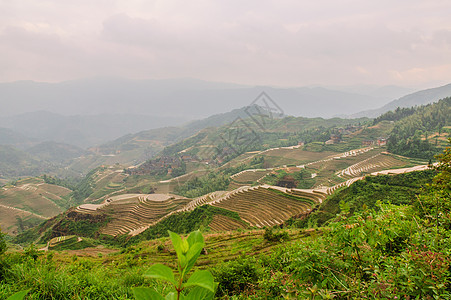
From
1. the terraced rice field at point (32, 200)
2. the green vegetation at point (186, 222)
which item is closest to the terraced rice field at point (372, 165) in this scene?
the green vegetation at point (186, 222)

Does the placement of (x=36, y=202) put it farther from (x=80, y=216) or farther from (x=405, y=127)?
(x=405, y=127)

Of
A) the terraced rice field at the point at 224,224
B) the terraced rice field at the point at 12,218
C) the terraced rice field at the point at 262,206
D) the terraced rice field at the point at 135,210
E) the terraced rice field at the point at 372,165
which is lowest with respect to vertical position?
the terraced rice field at the point at 12,218

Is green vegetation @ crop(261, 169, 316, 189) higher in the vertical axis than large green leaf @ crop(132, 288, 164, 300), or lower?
lower

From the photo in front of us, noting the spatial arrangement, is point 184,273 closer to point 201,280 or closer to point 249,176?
point 201,280

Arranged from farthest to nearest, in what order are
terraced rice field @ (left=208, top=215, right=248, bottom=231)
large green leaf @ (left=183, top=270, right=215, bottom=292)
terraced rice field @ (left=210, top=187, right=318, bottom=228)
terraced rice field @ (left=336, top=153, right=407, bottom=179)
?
terraced rice field @ (left=336, top=153, right=407, bottom=179), terraced rice field @ (left=208, top=215, right=248, bottom=231), terraced rice field @ (left=210, top=187, right=318, bottom=228), large green leaf @ (left=183, top=270, right=215, bottom=292)

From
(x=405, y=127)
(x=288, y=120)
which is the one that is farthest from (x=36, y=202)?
(x=288, y=120)

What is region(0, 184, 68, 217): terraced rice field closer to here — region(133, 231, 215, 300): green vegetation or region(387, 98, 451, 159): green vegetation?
region(133, 231, 215, 300): green vegetation

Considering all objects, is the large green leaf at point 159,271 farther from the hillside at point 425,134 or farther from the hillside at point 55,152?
the hillside at point 55,152

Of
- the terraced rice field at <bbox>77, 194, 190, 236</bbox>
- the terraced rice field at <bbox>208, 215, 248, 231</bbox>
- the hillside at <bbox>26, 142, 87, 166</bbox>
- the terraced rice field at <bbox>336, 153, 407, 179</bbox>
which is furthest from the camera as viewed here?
the hillside at <bbox>26, 142, 87, 166</bbox>

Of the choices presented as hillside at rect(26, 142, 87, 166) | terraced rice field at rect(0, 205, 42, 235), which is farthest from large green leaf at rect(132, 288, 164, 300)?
hillside at rect(26, 142, 87, 166)

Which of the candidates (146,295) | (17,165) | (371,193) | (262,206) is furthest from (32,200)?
(17,165)
